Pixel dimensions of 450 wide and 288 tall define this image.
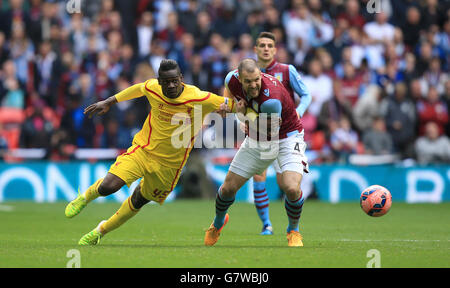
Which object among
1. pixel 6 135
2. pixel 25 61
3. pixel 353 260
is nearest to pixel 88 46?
pixel 25 61

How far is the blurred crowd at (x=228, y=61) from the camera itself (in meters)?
19.1

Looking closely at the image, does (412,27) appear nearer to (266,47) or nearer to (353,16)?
(353,16)

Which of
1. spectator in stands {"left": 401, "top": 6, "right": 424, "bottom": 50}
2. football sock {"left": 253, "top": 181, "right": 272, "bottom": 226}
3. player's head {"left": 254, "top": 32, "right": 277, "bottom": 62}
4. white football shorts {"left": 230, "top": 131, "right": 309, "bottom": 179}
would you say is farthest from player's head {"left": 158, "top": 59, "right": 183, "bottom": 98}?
spectator in stands {"left": 401, "top": 6, "right": 424, "bottom": 50}

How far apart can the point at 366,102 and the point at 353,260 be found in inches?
442

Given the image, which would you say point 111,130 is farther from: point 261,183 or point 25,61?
point 261,183

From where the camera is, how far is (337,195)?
18.9m

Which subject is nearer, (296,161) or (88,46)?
(296,161)

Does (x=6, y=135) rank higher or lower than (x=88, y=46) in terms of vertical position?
lower

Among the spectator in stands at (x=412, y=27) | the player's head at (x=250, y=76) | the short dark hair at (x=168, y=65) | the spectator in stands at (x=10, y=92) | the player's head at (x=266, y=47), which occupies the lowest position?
the player's head at (x=250, y=76)

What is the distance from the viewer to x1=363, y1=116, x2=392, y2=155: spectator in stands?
1900 cm

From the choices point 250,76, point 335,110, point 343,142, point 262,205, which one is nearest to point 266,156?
point 250,76

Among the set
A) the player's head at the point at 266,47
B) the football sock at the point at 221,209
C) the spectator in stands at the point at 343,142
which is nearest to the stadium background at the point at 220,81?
the spectator in stands at the point at 343,142

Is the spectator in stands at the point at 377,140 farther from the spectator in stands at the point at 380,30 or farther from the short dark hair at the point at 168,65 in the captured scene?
the short dark hair at the point at 168,65

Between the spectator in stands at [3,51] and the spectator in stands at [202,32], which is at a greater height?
the spectator in stands at [202,32]
